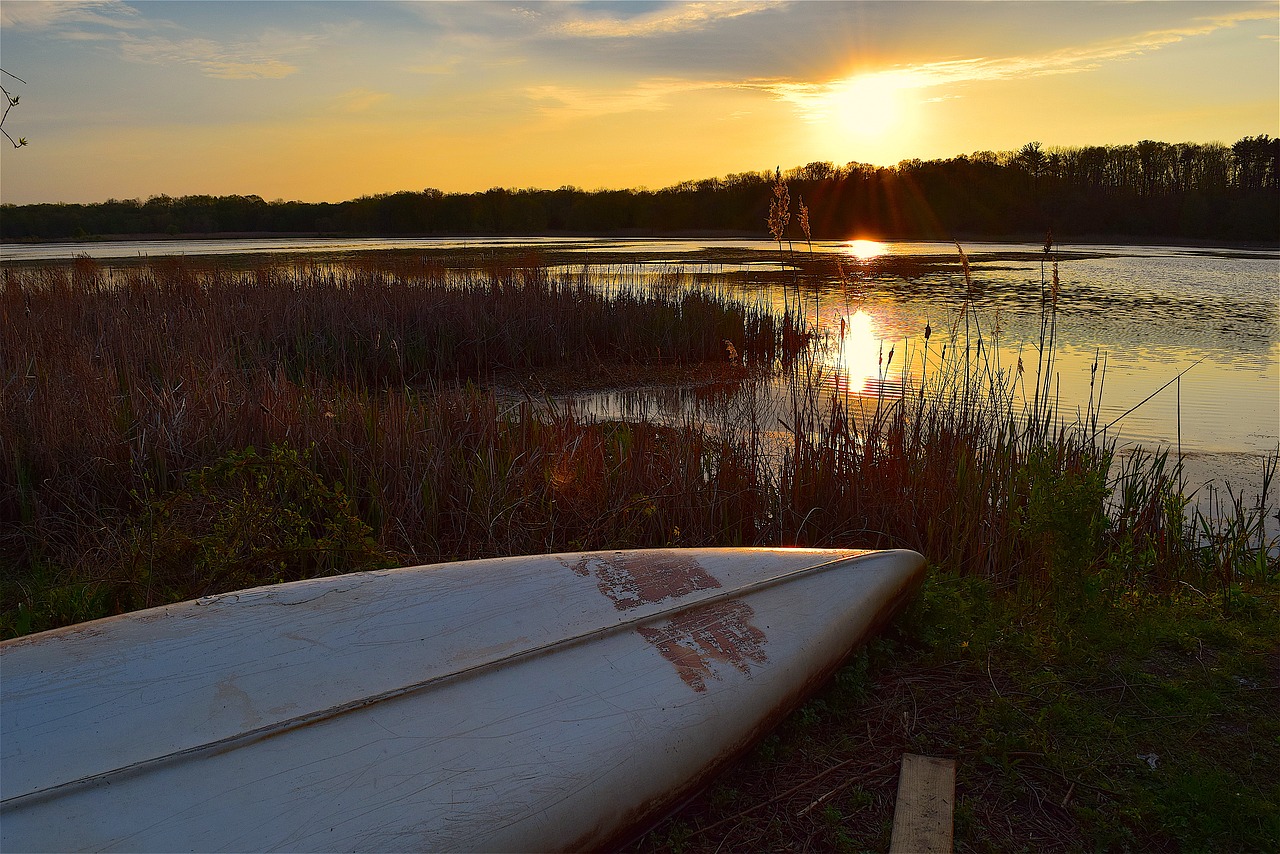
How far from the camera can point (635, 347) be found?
984 centimetres

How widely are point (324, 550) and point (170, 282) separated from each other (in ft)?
30.2

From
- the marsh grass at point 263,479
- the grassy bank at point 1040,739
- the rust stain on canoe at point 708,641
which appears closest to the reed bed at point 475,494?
the marsh grass at point 263,479

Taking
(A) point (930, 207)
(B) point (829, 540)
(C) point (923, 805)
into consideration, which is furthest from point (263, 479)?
(A) point (930, 207)

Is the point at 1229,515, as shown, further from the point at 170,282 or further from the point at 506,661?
the point at 170,282

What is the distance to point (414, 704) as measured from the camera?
5.77 ft

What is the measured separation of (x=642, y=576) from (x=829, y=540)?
1.55 metres

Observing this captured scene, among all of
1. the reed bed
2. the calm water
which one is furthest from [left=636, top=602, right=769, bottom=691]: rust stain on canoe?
the calm water

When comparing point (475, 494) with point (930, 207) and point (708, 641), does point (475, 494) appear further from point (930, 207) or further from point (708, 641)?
point (930, 207)

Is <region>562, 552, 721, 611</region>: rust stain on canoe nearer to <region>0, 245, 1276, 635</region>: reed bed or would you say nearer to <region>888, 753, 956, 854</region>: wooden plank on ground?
<region>888, 753, 956, 854</region>: wooden plank on ground

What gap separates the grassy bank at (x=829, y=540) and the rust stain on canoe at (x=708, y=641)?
24cm

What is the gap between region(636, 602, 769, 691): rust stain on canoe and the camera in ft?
6.82

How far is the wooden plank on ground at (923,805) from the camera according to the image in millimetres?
1676

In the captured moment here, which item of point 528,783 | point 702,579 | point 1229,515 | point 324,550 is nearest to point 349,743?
point 528,783

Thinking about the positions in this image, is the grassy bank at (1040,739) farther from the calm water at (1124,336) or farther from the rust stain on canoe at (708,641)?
the calm water at (1124,336)
